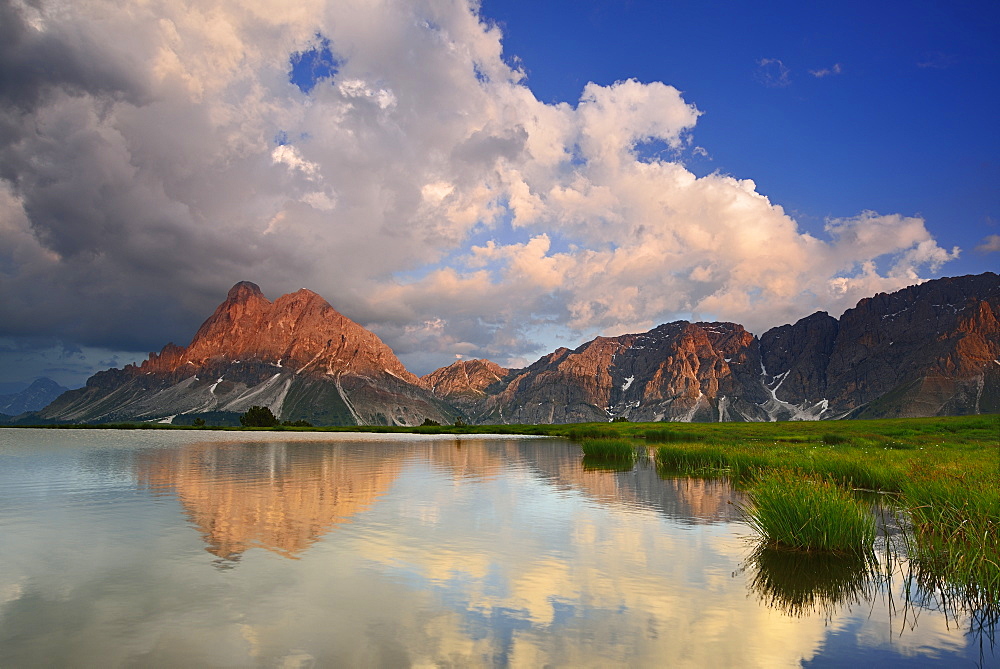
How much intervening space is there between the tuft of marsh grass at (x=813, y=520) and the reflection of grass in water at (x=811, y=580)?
1.31ft

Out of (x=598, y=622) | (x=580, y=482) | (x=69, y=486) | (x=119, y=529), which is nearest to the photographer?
(x=598, y=622)

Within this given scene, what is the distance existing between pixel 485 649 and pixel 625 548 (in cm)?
1134

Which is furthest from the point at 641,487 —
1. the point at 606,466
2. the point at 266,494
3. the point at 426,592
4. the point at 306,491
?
the point at 426,592

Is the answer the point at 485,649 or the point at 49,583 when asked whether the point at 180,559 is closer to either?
the point at 49,583

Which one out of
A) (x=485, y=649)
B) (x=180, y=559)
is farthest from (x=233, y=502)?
(x=485, y=649)

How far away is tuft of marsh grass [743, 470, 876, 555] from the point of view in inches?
782

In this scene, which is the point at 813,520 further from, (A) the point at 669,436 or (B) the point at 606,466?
(A) the point at 669,436

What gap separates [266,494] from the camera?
119 ft

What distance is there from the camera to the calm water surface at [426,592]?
12.6 m

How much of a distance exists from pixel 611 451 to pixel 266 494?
152 ft

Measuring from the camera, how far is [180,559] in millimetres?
19750

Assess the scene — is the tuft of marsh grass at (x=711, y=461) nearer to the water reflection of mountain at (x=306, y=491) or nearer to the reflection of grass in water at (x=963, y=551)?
the water reflection of mountain at (x=306, y=491)

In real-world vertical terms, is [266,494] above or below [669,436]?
above

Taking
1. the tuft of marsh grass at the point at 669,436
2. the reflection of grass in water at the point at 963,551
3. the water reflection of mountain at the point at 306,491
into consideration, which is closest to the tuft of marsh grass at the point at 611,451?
the water reflection of mountain at the point at 306,491
